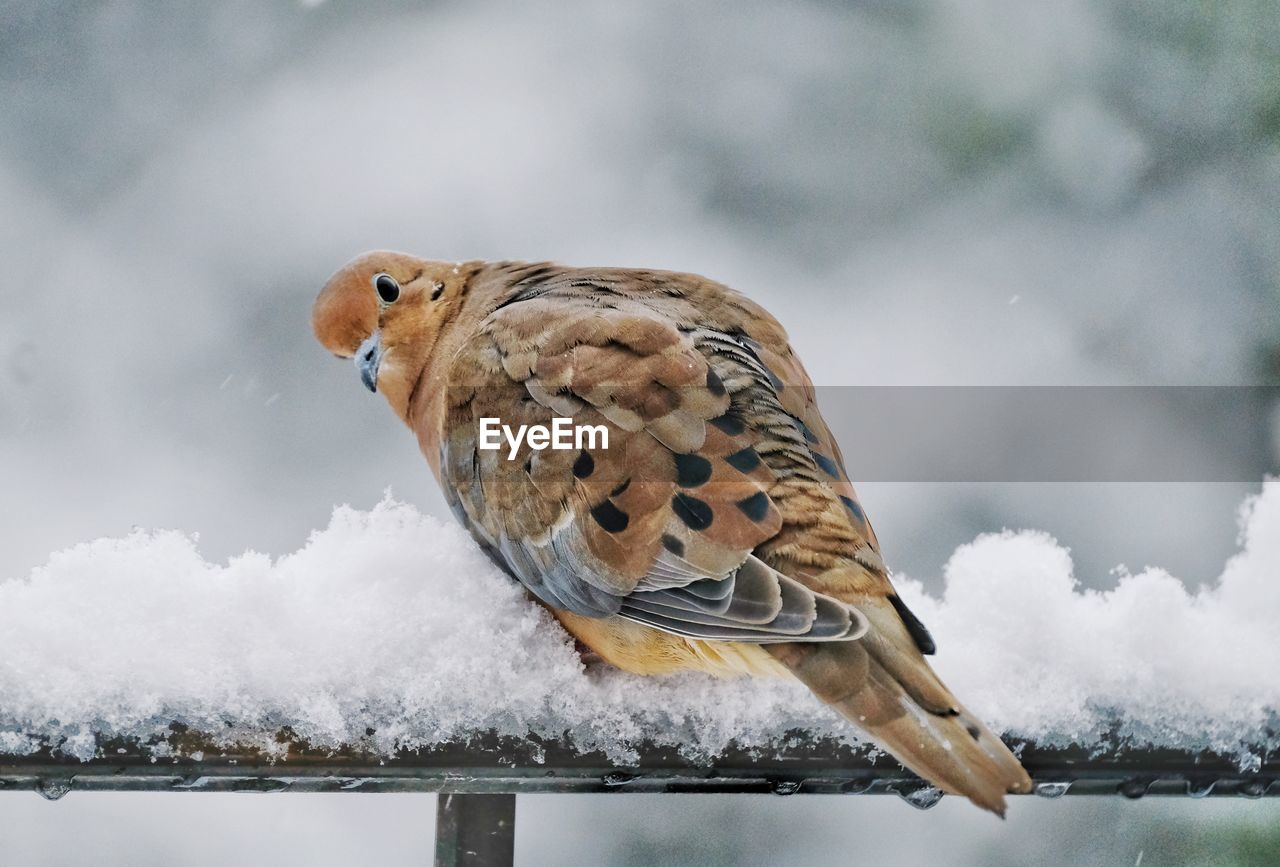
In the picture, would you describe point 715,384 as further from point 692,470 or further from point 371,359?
point 371,359

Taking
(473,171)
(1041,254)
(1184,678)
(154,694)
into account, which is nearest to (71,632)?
(154,694)

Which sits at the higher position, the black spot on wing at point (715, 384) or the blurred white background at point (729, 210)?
the blurred white background at point (729, 210)

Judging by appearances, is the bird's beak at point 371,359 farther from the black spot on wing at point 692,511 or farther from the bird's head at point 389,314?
the black spot on wing at point 692,511

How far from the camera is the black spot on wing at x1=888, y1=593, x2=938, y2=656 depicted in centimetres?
102

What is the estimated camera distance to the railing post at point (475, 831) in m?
0.95

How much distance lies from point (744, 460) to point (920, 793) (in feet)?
1.13

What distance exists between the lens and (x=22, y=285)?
9.34ft

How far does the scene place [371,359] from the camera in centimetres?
171

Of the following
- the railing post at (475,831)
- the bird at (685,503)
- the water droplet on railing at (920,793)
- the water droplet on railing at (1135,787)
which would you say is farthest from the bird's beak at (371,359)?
the water droplet on railing at (1135,787)

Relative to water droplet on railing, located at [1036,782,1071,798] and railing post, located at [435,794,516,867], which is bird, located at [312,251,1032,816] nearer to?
water droplet on railing, located at [1036,782,1071,798]

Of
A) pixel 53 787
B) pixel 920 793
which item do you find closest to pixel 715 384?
pixel 920 793

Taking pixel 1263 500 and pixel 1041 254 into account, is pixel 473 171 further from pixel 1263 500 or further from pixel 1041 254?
pixel 1263 500

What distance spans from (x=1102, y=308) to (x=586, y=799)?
1617 mm

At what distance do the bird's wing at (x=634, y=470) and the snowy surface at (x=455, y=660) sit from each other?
8cm
